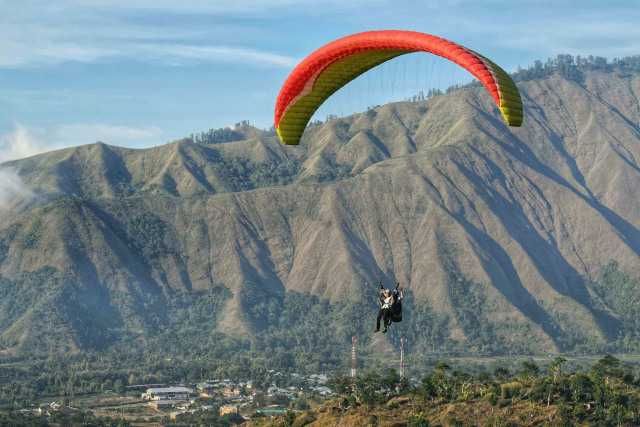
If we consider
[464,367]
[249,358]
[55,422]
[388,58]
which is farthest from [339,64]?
[249,358]

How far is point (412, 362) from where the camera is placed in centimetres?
18488

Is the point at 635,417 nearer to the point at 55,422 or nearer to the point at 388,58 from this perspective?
the point at 388,58

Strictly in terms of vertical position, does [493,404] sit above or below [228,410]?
above

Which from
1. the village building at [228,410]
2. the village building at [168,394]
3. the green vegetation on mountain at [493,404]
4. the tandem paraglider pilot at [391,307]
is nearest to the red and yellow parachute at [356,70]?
the tandem paraglider pilot at [391,307]

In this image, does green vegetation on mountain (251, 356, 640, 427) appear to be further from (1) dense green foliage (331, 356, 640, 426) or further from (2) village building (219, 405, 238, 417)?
(2) village building (219, 405, 238, 417)

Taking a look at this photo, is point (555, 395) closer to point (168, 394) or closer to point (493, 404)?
point (493, 404)

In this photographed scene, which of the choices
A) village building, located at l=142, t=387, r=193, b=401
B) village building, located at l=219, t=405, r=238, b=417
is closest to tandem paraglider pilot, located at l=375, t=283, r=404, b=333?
village building, located at l=219, t=405, r=238, b=417

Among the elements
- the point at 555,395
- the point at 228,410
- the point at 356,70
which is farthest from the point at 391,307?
the point at 228,410

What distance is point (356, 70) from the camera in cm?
4966

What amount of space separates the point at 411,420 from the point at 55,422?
52700 millimetres

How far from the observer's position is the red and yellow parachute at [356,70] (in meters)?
39.7

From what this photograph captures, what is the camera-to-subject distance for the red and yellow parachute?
39.7m

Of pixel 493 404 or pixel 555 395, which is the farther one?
pixel 555 395

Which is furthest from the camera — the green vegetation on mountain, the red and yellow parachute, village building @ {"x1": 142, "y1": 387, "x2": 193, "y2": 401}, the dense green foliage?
village building @ {"x1": 142, "y1": 387, "x2": 193, "y2": 401}
